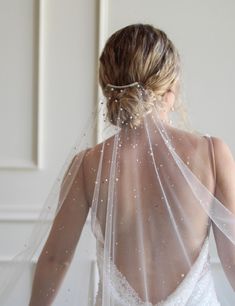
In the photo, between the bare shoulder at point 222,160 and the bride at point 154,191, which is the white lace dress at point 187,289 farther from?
the bare shoulder at point 222,160

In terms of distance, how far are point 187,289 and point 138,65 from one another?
0.43m

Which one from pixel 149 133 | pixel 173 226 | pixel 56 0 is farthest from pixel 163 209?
pixel 56 0

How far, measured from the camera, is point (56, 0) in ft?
6.36

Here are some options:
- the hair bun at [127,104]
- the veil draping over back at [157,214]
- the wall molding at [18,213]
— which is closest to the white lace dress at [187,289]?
the veil draping over back at [157,214]

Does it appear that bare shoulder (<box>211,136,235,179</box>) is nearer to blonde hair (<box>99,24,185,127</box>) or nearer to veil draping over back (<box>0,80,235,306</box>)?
veil draping over back (<box>0,80,235,306</box>)

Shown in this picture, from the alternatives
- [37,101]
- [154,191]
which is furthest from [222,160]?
[37,101]

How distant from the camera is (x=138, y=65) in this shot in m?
0.97

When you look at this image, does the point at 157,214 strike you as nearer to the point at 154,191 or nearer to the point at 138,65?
the point at 154,191

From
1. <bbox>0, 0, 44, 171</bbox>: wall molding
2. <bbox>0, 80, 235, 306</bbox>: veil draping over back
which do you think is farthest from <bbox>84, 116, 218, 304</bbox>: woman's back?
<bbox>0, 0, 44, 171</bbox>: wall molding

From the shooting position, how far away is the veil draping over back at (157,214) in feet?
3.31

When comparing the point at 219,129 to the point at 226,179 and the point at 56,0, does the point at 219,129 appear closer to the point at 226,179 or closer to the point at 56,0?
the point at 56,0

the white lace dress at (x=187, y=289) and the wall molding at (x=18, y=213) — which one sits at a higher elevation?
the white lace dress at (x=187, y=289)

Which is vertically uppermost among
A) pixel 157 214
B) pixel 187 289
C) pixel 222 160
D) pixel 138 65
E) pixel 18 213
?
pixel 138 65

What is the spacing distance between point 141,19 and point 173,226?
112 centimetres
